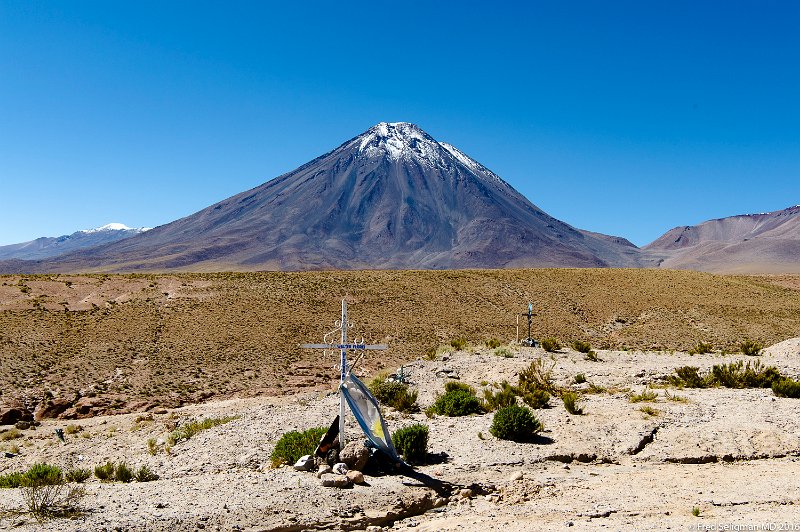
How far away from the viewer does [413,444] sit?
33.4 feet

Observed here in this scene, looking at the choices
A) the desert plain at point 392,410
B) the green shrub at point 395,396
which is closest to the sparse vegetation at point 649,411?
the desert plain at point 392,410

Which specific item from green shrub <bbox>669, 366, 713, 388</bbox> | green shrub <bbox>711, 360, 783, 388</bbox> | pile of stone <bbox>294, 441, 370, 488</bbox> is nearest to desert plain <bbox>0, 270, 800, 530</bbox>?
pile of stone <bbox>294, 441, 370, 488</bbox>

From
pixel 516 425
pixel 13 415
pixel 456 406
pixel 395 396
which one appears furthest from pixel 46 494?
pixel 13 415

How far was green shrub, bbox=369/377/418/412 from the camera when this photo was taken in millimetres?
14717

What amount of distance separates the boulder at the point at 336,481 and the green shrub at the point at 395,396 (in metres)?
6.10

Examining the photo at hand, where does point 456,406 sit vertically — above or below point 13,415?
above

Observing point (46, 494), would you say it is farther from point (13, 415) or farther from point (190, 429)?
point (13, 415)

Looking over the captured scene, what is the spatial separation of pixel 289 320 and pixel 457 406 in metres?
23.1

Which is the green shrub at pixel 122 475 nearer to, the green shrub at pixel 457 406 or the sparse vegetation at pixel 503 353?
the green shrub at pixel 457 406

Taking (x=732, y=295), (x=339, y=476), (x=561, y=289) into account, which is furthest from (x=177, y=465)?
(x=732, y=295)

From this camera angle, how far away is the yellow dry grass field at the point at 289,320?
976 inches

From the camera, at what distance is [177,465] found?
11.2 meters

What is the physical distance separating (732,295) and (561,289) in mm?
12744

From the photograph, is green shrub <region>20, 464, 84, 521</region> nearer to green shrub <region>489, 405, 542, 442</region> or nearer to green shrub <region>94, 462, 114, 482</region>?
green shrub <region>94, 462, 114, 482</region>
